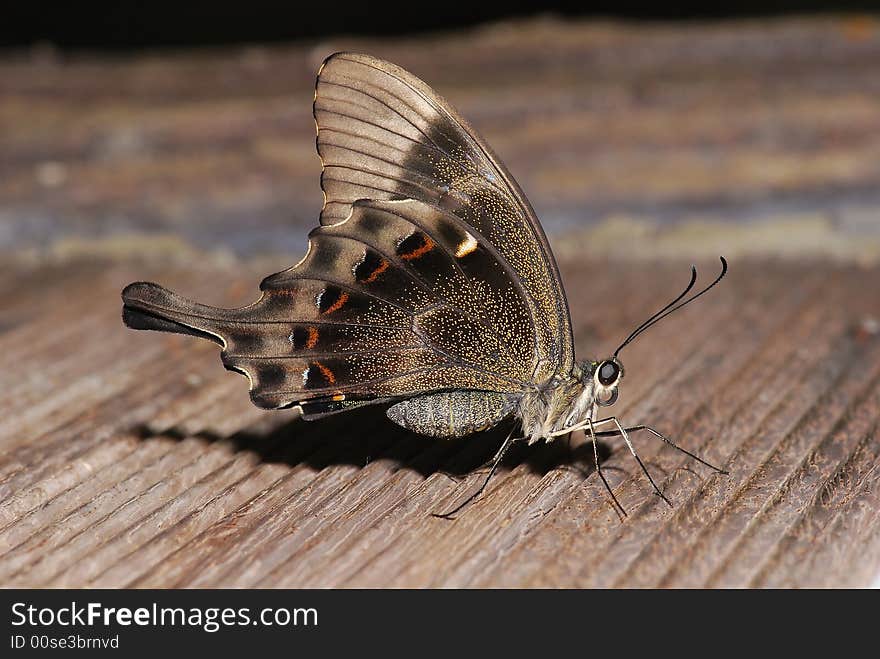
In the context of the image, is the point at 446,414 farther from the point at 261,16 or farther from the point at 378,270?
the point at 261,16

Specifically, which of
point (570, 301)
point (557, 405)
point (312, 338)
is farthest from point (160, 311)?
point (570, 301)

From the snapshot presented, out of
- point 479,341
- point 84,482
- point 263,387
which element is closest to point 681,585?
point 479,341

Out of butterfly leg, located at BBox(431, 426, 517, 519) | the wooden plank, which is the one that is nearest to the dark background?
the wooden plank

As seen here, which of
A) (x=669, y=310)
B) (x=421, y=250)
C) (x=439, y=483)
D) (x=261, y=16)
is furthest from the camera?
(x=261, y=16)

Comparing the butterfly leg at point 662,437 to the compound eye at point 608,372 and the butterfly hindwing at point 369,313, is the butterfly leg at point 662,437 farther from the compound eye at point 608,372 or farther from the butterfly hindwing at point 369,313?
the butterfly hindwing at point 369,313

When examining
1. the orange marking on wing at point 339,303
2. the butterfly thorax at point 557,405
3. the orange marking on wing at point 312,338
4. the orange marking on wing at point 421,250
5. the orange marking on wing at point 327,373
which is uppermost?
the orange marking on wing at point 421,250

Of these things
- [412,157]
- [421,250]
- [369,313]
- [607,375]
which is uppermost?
[412,157]

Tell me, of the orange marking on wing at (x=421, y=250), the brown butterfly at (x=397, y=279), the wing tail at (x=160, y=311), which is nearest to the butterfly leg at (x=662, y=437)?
the brown butterfly at (x=397, y=279)

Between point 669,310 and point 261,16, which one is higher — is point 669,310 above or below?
below
